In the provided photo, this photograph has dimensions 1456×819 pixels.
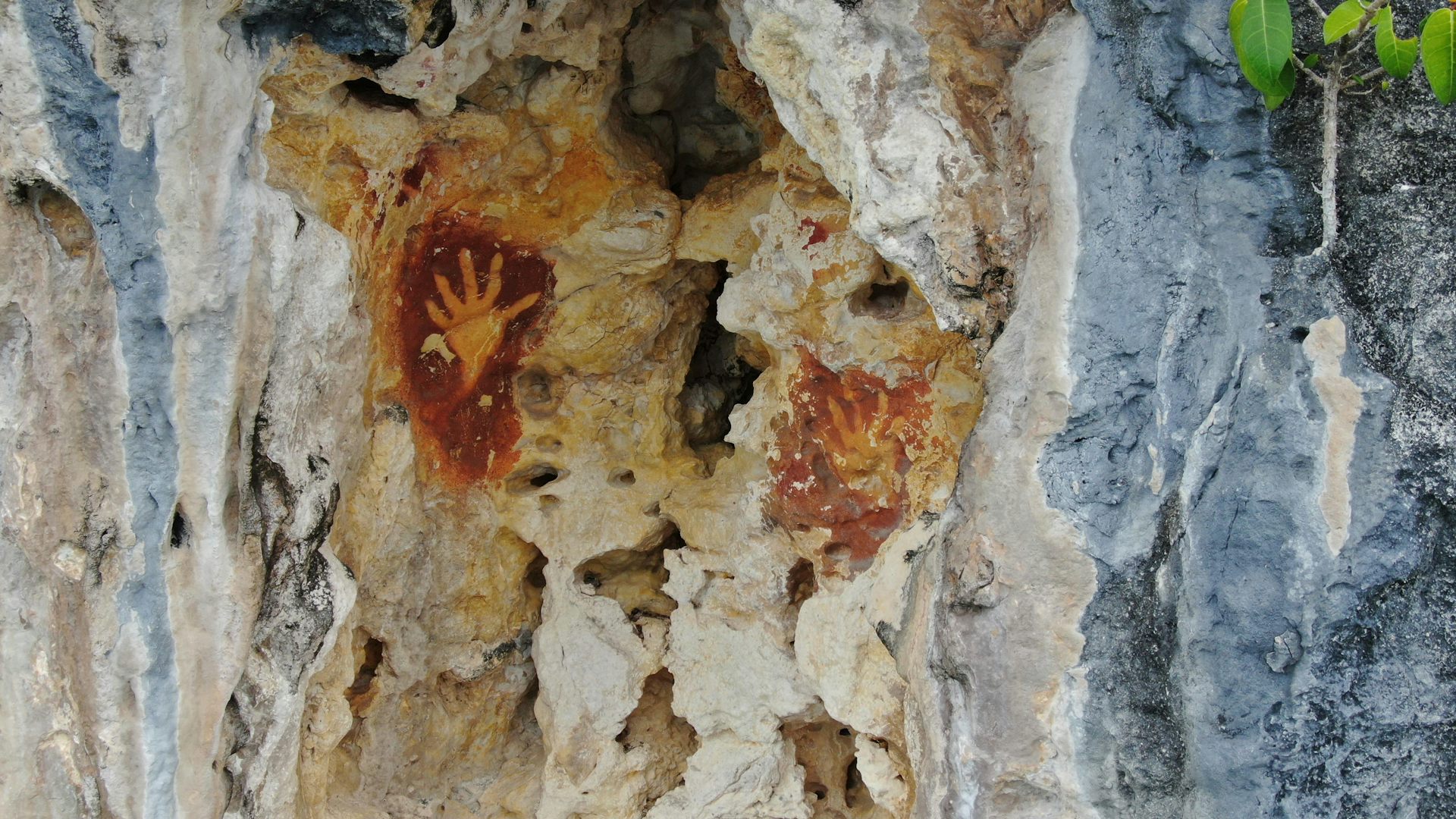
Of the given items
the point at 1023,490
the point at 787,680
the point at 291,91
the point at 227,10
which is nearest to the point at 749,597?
the point at 787,680

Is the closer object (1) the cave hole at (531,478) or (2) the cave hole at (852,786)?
(1) the cave hole at (531,478)

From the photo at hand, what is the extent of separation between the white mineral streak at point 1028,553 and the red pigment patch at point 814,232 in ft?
1.75

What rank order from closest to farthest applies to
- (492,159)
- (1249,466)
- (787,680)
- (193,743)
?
(1249,466) → (193,743) → (492,159) → (787,680)

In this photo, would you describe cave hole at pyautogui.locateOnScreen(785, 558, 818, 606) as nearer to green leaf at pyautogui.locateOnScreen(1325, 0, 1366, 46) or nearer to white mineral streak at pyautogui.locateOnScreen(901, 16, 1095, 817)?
white mineral streak at pyautogui.locateOnScreen(901, 16, 1095, 817)

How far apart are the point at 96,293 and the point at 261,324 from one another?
0.23 m

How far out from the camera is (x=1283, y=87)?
1462mm

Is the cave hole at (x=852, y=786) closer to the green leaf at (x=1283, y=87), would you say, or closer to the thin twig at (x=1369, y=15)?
the green leaf at (x=1283, y=87)

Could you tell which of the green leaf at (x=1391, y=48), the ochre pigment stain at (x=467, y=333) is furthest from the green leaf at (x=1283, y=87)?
the ochre pigment stain at (x=467, y=333)

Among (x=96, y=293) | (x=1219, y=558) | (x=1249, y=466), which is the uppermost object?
(x=96, y=293)

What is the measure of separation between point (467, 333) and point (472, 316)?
1.4 inches

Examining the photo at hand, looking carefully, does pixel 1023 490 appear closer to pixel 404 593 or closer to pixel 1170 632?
pixel 1170 632

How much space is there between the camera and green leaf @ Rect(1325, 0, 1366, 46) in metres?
1.36

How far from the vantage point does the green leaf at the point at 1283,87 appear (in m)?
1.45

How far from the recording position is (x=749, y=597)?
2.53 meters
